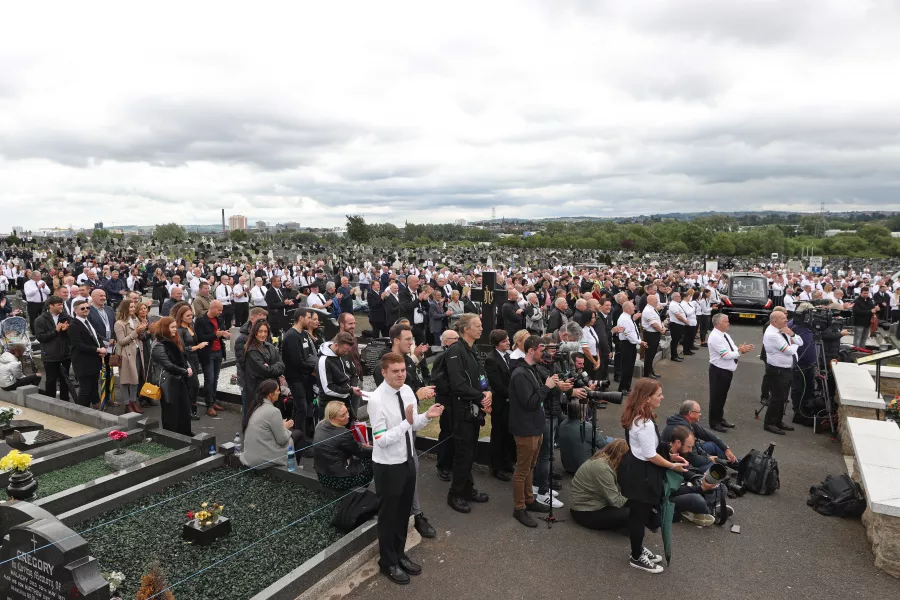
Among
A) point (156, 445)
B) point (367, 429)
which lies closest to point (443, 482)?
point (367, 429)

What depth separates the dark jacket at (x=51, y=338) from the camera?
854 cm

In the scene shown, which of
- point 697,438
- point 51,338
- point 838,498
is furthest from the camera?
point 51,338

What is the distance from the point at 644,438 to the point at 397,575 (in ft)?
8.02

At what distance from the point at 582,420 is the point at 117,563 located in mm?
5009

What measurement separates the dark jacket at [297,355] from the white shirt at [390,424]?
3057mm

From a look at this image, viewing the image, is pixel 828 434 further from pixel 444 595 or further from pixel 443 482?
pixel 444 595

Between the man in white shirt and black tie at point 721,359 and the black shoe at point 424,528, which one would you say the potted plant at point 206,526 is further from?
the man in white shirt and black tie at point 721,359

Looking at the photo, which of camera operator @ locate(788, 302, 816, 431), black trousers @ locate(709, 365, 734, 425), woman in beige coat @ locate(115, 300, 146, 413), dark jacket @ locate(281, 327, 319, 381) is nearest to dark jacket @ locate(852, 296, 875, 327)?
camera operator @ locate(788, 302, 816, 431)

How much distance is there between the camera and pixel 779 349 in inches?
327

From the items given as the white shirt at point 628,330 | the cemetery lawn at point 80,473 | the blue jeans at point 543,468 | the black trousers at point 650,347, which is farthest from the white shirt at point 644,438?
the black trousers at point 650,347

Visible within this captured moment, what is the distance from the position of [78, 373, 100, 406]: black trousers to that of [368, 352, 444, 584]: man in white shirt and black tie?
6552 millimetres

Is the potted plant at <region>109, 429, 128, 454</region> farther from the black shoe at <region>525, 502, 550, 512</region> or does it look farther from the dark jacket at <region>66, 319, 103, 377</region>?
the black shoe at <region>525, 502, 550, 512</region>

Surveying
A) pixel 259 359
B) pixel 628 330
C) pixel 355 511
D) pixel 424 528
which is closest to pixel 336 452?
pixel 355 511

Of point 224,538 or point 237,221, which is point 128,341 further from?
point 237,221
